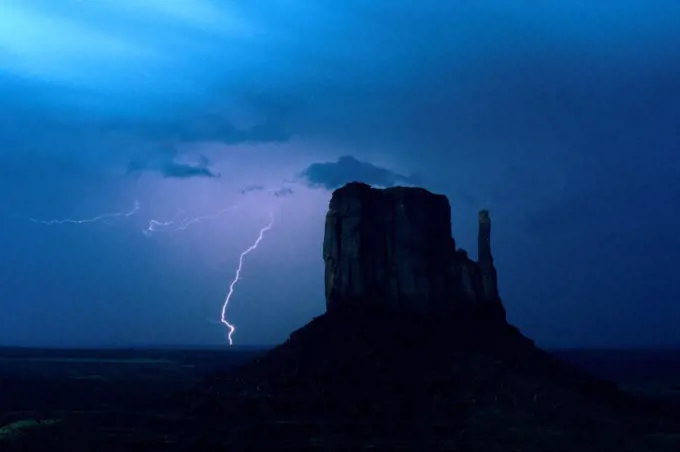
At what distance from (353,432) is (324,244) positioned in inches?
1004

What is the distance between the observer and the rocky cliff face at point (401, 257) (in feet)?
273

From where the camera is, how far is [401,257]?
8531 cm

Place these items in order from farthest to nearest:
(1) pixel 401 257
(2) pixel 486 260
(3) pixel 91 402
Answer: (3) pixel 91 402 < (1) pixel 401 257 < (2) pixel 486 260

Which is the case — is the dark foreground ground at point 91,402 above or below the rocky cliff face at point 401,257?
below

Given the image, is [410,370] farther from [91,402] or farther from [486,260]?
[91,402]

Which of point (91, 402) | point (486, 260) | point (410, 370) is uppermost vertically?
point (486, 260)

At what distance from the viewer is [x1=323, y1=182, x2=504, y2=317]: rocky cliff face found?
83125 millimetres

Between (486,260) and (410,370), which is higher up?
(486,260)

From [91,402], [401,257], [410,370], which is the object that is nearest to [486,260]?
[401,257]

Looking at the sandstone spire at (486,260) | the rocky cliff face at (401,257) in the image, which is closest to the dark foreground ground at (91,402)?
the rocky cliff face at (401,257)

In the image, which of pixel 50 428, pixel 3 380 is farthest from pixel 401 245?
pixel 3 380

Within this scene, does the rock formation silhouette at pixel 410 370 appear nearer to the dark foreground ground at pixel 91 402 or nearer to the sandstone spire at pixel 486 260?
the sandstone spire at pixel 486 260

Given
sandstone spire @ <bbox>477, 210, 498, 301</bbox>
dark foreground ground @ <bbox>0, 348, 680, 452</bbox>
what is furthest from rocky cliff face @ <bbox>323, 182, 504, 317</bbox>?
dark foreground ground @ <bbox>0, 348, 680, 452</bbox>

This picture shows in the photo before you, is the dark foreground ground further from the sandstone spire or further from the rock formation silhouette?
the sandstone spire
